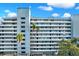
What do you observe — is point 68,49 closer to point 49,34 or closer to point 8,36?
point 49,34

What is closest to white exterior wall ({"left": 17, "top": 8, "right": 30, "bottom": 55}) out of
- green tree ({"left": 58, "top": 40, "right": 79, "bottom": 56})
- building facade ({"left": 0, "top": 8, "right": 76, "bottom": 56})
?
building facade ({"left": 0, "top": 8, "right": 76, "bottom": 56})

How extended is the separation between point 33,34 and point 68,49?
0.63m

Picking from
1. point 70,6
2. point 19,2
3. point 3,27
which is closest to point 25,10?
point 19,2

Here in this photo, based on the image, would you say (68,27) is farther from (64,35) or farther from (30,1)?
(30,1)

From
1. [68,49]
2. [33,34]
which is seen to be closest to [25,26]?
[33,34]

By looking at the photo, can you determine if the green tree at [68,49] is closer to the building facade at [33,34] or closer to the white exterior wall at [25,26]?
the building facade at [33,34]

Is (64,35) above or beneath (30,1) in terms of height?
beneath

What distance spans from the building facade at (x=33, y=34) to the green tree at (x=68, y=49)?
7 centimetres

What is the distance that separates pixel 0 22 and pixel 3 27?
11cm

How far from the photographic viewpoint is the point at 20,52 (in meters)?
3.98

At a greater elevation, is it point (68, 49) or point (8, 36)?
point (8, 36)

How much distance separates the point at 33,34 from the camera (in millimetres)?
4027

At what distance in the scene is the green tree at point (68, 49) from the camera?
3.99 metres

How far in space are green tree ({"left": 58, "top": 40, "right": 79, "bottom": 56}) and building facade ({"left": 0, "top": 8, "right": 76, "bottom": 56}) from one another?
0.22ft
